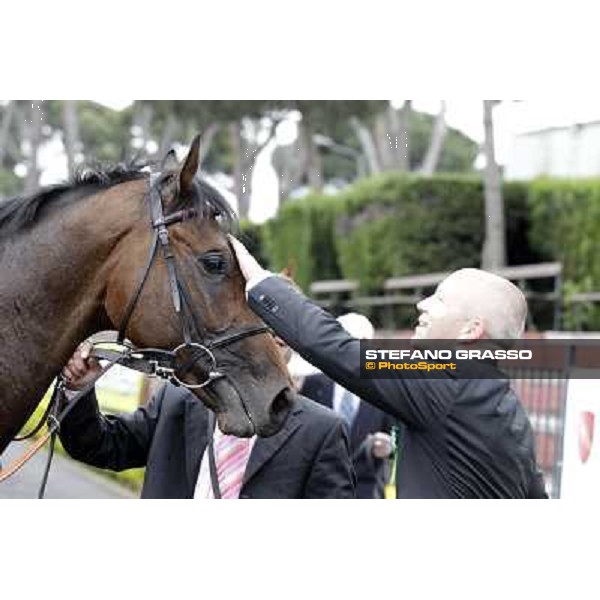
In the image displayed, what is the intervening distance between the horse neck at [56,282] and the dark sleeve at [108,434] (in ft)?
0.91

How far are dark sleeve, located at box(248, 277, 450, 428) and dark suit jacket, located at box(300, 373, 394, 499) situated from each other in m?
2.69

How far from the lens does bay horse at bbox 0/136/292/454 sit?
2949mm

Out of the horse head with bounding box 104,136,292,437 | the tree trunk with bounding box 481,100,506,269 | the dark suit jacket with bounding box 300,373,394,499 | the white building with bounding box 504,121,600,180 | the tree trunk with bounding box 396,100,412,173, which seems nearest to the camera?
the horse head with bounding box 104,136,292,437

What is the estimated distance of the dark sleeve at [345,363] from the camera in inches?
101

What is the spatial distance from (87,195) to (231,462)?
0.97 m

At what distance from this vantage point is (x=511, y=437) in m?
2.63

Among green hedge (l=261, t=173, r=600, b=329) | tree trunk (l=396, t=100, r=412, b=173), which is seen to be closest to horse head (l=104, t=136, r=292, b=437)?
green hedge (l=261, t=173, r=600, b=329)

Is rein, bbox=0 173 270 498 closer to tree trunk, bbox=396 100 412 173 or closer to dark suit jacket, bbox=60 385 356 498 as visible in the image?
dark suit jacket, bbox=60 385 356 498

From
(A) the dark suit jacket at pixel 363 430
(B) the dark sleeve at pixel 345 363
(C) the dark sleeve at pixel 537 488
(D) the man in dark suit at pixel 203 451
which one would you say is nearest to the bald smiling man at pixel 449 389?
(B) the dark sleeve at pixel 345 363

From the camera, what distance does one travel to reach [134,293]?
295cm

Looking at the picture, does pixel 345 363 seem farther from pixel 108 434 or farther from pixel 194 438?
pixel 108 434

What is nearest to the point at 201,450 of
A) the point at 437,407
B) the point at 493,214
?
the point at 437,407
